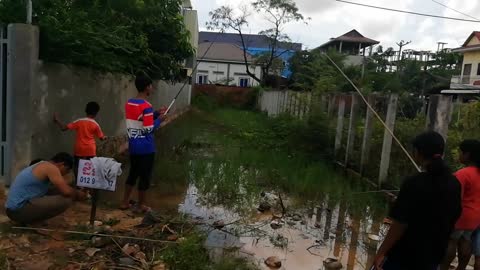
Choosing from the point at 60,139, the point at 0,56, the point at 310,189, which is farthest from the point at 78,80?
the point at 310,189

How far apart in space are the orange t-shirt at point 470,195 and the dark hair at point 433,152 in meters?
1.27

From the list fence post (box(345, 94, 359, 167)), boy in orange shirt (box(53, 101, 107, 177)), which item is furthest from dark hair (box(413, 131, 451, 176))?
fence post (box(345, 94, 359, 167))

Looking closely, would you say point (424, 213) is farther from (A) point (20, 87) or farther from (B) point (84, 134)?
(A) point (20, 87)

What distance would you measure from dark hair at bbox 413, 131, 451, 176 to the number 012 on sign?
3083 mm

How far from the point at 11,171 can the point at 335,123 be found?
23.8 feet

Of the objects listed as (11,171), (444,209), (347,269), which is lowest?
(347,269)

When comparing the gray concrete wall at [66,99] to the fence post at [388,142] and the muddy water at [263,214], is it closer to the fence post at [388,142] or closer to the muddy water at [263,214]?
the muddy water at [263,214]

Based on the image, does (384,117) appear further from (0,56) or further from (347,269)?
(0,56)

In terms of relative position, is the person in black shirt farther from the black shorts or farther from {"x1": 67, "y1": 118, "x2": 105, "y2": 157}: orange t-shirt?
{"x1": 67, "y1": 118, "x2": 105, "y2": 157}: orange t-shirt

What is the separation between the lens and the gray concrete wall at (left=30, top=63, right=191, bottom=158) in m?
6.10

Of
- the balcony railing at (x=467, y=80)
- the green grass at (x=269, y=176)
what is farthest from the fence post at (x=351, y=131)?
the balcony railing at (x=467, y=80)

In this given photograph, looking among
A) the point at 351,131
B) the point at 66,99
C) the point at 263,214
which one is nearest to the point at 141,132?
the point at 263,214

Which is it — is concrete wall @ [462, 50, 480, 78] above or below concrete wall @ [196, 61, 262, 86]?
above

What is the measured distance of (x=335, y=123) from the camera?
34.8ft
